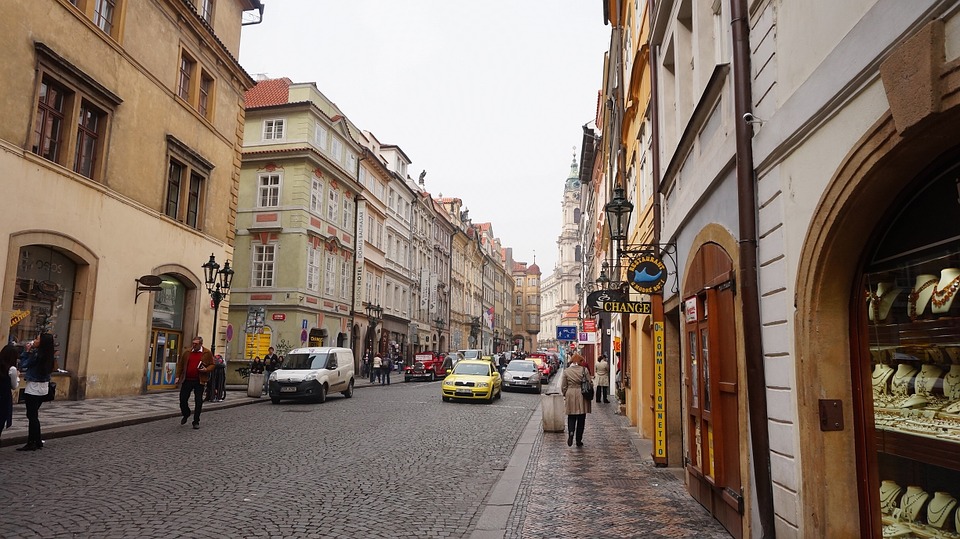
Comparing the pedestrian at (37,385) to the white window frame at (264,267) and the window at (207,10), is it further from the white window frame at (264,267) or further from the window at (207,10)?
the white window frame at (264,267)

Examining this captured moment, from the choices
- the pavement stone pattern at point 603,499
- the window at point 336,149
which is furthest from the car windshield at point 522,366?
the pavement stone pattern at point 603,499

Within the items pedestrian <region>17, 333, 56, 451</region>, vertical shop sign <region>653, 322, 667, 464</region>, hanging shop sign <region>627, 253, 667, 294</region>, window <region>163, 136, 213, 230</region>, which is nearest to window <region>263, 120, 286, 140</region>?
window <region>163, 136, 213, 230</region>

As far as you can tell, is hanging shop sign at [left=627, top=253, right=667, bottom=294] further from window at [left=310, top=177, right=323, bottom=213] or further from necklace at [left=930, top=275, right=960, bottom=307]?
window at [left=310, top=177, right=323, bottom=213]

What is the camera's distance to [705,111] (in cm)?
792

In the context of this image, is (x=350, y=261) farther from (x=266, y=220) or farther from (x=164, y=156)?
(x=164, y=156)

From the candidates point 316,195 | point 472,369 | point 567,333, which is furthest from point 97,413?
point 567,333

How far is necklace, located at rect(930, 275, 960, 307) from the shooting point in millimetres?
3896

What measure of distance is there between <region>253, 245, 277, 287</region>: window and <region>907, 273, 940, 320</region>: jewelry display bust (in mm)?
34166

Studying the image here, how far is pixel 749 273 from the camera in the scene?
240 inches

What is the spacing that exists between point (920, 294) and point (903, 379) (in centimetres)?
59

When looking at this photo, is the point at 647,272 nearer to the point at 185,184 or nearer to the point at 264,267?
the point at 185,184

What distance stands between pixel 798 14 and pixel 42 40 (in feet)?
58.0

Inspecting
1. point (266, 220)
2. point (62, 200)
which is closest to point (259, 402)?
point (62, 200)

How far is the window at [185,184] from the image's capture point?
2295 centimetres
